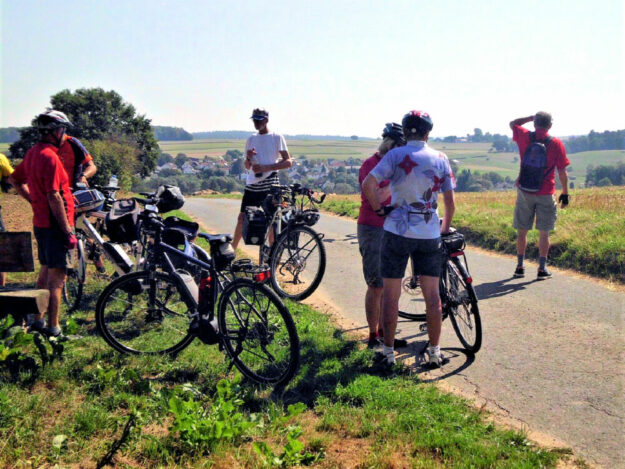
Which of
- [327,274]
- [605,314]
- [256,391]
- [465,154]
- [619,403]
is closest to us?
[619,403]

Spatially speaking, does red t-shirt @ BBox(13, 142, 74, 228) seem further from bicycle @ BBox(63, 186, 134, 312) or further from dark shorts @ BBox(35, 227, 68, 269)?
bicycle @ BBox(63, 186, 134, 312)

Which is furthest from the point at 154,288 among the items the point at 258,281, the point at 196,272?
the point at 258,281

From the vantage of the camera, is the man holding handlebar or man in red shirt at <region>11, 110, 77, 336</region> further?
man in red shirt at <region>11, 110, 77, 336</region>

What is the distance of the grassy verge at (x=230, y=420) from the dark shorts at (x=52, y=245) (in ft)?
2.69

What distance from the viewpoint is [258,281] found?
13.9ft

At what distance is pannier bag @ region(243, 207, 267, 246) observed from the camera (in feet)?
22.3

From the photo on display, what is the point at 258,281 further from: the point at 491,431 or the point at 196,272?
the point at 491,431

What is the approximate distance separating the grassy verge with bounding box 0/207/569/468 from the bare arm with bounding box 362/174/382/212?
4.51 ft

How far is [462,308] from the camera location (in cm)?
504

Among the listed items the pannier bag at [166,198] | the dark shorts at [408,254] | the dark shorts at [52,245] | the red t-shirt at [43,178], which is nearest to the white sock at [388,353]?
the dark shorts at [408,254]

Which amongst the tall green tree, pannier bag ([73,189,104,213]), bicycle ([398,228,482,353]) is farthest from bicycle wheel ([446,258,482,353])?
the tall green tree

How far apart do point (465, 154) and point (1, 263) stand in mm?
116073

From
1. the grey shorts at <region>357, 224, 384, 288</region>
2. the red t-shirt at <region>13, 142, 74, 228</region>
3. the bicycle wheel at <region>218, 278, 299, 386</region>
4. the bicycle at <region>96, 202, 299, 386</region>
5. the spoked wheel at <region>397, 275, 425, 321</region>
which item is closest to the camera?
the bicycle wheel at <region>218, 278, 299, 386</region>

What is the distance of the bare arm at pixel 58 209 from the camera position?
4801 mm
